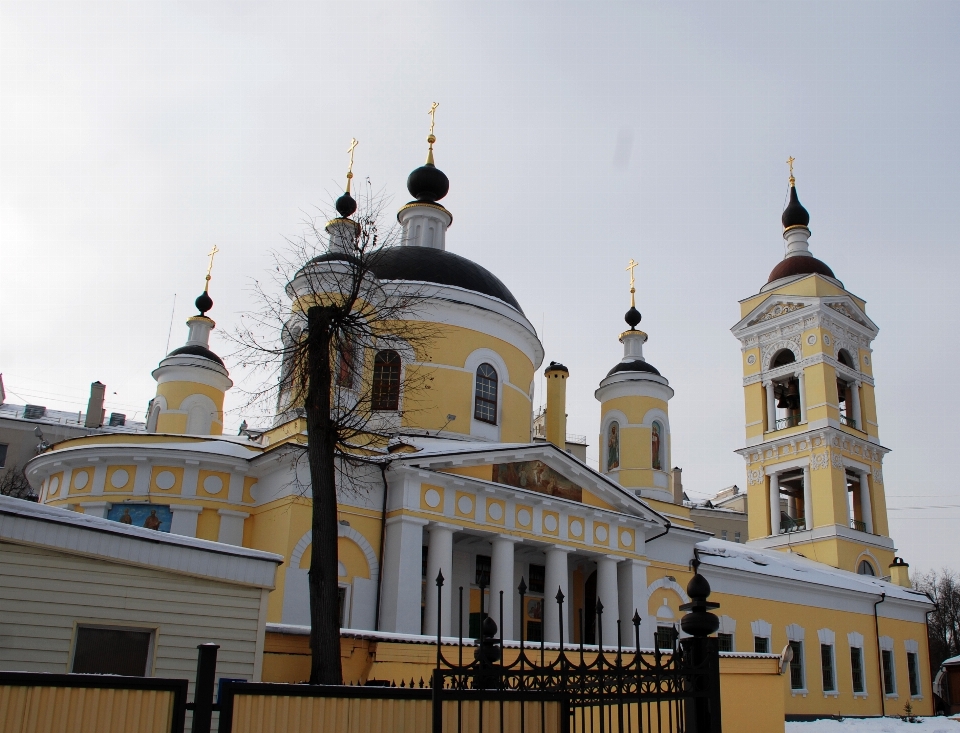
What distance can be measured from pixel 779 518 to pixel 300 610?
24513 millimetres

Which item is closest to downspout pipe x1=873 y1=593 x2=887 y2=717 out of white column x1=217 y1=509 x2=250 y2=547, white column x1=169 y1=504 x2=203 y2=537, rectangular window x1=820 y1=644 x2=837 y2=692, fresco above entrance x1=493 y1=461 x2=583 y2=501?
rectangular window x1=820 y1=644 x2=837 y2=692

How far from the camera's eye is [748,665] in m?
16.1

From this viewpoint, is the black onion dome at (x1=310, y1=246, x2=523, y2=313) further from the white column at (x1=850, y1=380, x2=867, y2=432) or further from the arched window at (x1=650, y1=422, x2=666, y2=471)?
the white column at (x1=850, y1=380, x2=867, y2=432)

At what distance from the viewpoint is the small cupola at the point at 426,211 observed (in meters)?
26.0

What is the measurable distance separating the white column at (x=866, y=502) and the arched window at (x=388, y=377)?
21.8 metres

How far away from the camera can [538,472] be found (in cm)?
1970

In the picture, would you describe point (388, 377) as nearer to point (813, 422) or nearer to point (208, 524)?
point (208, 524)

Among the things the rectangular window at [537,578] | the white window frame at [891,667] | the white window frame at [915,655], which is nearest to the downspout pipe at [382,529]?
the rectangular window at [537,578]

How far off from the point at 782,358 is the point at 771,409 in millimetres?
2324

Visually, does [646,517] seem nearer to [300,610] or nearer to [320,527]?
[300,610]

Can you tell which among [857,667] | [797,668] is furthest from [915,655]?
[797,668]

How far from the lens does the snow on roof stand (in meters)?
26.6

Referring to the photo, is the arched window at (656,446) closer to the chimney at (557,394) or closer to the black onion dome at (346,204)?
the chimney at (557,394)

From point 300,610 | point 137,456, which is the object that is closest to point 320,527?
point 300,610
